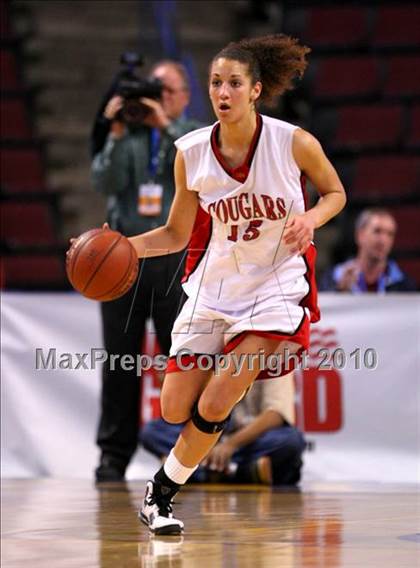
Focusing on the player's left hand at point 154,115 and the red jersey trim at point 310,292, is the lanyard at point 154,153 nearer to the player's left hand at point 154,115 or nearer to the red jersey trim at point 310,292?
the player's left hand at point 154,115

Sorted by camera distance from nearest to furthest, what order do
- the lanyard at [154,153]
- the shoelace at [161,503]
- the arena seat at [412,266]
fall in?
the shoelace at [161,503] → the lanyard at [154,153] → the arena seat at [412,266]

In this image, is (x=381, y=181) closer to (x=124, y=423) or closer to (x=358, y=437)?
(x=358, y=437)

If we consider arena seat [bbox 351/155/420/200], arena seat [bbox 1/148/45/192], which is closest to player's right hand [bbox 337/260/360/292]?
arena seat [bbox 351/155/420/200]

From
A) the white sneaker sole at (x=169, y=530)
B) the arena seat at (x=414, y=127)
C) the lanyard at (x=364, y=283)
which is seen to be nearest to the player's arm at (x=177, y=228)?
the white sneaker sole at (x=169, y=530)

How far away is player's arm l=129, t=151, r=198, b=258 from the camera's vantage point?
173 inches

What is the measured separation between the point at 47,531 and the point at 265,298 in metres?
1.09

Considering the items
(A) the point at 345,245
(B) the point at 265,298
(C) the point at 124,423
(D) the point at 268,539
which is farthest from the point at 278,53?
(A) the point at 345,245

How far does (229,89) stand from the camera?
4.19 meters

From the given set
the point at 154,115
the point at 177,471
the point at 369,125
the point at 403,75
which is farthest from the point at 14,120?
the point at 177,471

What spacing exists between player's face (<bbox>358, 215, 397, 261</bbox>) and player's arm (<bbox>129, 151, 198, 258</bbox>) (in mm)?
2572

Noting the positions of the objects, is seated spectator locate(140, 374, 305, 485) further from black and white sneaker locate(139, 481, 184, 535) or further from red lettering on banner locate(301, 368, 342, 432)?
black and white sneaker locate(139, 481, 184, 535)

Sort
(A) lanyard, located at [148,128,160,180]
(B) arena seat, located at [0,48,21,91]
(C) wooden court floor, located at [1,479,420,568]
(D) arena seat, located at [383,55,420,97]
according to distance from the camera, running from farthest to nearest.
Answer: (B) arena seat, located at [0,48,21,91] < (D) arena seat, located at [383,55,420,97] < (A) lanyard, located at [148,128,160,180] < (C) wooden court floor, located at [1,479,420,568]

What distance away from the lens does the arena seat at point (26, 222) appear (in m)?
9.38

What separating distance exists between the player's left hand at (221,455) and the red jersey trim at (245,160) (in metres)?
1.95
